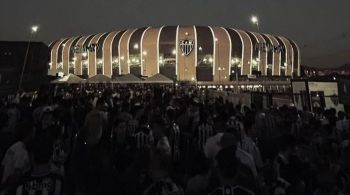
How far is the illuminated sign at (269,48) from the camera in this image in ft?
249

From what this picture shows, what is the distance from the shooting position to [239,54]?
73.3 meters

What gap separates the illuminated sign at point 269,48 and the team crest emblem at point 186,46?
13.0 m

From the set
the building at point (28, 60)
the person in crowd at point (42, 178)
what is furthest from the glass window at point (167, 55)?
the person in crowd at point (42, 178)

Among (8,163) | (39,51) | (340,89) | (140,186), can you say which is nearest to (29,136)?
(8,163)

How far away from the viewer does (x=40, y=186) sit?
12.1 feet

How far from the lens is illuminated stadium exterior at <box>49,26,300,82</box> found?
71.4m

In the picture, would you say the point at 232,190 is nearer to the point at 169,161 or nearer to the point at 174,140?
the point at 169,161

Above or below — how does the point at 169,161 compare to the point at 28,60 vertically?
below

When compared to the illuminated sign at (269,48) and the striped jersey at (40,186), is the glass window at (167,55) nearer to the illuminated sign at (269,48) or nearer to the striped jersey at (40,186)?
the illuminated sign at (269,48)

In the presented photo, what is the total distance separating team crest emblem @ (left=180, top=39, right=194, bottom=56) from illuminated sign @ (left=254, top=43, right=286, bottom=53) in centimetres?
1299

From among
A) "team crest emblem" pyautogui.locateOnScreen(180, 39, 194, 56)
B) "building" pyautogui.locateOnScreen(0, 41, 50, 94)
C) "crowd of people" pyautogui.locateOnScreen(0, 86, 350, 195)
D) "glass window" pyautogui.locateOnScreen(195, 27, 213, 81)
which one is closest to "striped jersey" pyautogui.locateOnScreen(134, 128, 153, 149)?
"crowd of people" pyautogui.locateOnScreen(0, 86, 350, 195)

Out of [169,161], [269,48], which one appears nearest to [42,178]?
[169,161]

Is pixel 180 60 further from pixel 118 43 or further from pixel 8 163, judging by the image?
pixel 8 163

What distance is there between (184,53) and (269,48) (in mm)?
17860
